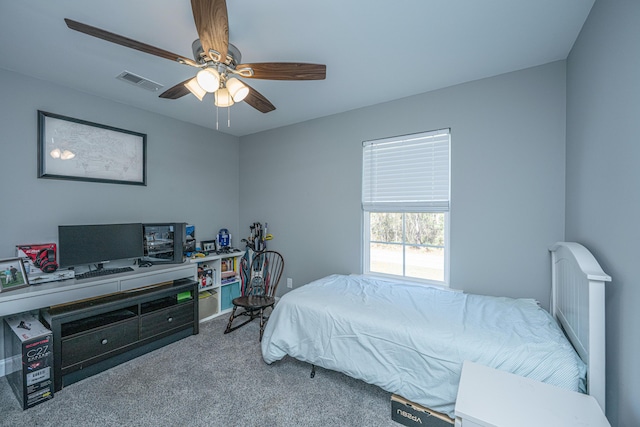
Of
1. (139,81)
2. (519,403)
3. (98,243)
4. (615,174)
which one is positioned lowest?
(519,403)

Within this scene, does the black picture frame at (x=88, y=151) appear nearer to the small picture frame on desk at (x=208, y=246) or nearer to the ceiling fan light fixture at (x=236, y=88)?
the small picture frame on desk at (x=208, y=246)

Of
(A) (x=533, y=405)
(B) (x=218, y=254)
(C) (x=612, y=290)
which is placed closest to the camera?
(A) (x=533, y=405)

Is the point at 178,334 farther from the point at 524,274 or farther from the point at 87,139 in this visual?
the point at 524,274

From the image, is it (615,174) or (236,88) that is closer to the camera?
(615,174)

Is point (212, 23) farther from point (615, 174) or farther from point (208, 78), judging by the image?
point (615, 174)

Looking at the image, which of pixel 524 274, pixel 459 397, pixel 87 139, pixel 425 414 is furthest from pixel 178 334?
pixel 524 274

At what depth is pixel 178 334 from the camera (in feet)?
9.18

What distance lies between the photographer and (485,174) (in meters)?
2.39

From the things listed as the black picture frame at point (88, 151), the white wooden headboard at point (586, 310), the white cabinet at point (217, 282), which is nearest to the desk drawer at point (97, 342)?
the white cabinet at point (217, 282)

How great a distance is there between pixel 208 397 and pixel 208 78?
2174 mm

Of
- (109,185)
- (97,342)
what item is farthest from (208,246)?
(97,342)

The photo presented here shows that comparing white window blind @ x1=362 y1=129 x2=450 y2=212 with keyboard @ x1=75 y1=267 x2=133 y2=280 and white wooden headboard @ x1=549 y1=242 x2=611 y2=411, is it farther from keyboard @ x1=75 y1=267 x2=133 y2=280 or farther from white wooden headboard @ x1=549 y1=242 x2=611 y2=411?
keyboard @ x1=75 y1=267 x2=133 y2=280

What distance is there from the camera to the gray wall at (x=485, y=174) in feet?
7.06

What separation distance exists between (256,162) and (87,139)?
1943mm
